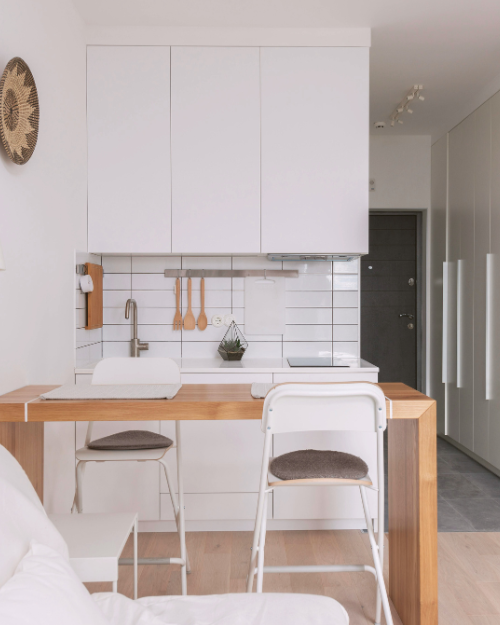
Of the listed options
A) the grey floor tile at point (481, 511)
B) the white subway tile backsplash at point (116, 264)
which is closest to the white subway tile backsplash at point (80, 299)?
the white subway tile backsplash at point (116, 264)

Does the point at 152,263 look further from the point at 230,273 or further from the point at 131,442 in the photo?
the point at 131,442

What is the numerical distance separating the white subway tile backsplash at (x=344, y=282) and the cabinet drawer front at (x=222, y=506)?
1415 millimetres

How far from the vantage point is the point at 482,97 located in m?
3.95

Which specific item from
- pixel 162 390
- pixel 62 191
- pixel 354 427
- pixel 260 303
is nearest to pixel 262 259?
pixel 260 303

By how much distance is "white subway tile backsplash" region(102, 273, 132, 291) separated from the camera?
3.47m

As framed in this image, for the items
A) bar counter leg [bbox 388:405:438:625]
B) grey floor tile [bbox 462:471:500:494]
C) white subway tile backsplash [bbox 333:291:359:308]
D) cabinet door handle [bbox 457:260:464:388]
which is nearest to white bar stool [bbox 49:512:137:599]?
bar counter leg [bbox 388:405:438:625]

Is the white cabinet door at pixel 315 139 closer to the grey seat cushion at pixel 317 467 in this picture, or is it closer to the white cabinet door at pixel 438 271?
the grey seat cushion at pixel 317 467

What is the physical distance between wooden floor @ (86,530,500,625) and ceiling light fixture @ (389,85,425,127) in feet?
9.10

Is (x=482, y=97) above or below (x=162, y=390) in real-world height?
above

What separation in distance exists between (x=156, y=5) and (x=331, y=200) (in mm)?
1377

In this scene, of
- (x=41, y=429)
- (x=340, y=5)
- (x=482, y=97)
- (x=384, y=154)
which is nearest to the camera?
(x=41, y=429)

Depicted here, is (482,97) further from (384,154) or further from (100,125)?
(100,125)

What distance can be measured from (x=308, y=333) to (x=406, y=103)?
1.91m

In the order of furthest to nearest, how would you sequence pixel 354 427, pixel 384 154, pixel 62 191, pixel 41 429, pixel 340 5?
pixel 384 154, pixel 340 5, pixel 62 191, pixel 41 429, pixel 354 427
